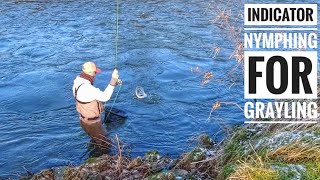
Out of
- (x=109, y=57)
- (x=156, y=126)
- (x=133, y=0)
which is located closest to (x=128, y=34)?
(x=109, y=57)

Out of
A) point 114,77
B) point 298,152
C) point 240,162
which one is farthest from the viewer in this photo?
point 114,77

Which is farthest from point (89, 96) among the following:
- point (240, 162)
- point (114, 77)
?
point (240, 162)

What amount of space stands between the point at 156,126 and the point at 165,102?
5.15 ft

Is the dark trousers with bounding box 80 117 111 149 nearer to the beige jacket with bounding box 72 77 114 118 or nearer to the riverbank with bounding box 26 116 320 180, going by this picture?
the beige jacket with bounding box 72 77 114 118

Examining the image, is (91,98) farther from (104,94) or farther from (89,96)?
(104,94)

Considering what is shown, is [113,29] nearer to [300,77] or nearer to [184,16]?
[184,16]

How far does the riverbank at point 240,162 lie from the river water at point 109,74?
169 centimetres

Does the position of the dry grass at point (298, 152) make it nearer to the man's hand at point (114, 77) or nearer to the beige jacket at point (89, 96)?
the man's hand at point (114, 77)

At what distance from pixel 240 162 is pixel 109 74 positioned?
9769 millimetres

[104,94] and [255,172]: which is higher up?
[104,94]

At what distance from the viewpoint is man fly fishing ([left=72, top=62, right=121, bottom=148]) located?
8.67 metres

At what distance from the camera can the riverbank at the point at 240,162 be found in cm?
515

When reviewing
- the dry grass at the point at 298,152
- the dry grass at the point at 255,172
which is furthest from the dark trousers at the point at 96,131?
the dry grass at the point at 255,172

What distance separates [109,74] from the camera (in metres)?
14.9
